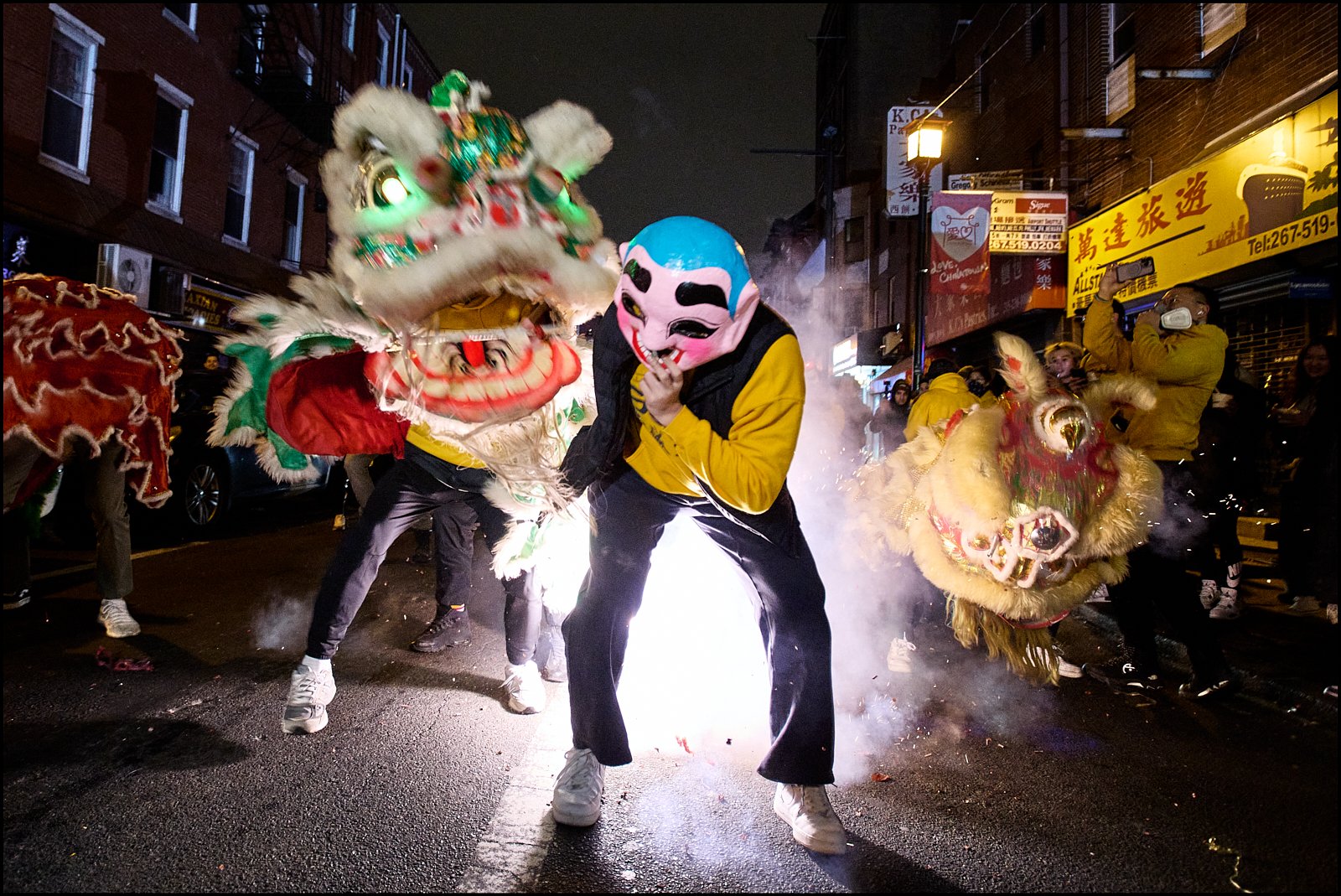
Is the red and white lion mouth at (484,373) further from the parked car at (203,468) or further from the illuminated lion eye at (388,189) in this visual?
the parked car at (203,468)

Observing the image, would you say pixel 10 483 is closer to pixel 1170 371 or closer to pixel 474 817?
pixel 474 817

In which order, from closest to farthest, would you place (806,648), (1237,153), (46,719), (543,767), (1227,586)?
(806,648), (543,767), (46,719), (1227,586), (1237,153)

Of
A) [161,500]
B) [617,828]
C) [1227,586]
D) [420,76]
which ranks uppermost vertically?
[420,76]

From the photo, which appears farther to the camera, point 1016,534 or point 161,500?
point 161,500

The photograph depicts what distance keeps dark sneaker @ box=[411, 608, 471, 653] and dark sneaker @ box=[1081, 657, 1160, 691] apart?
321 centimetres

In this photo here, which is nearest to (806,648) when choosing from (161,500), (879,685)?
(879,685)

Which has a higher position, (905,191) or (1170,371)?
(905,191)

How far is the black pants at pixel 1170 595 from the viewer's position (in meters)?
3.29

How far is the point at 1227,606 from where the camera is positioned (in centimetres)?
487

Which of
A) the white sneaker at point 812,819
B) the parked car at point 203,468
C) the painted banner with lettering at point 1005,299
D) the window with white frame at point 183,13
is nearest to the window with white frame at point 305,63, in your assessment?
the window with white frame at point 183,13

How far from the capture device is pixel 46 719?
281cm

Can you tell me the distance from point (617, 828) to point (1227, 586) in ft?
15.2

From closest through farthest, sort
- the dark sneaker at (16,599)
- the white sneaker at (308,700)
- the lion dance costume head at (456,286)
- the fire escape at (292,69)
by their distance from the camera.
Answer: the lion dance costume head at (456,286) → the white sneaker at (308,700) → the dark sneaker at (16,599) → the fire escape at (292,69)

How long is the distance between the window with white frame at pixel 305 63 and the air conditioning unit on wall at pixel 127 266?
5880 millimetres
